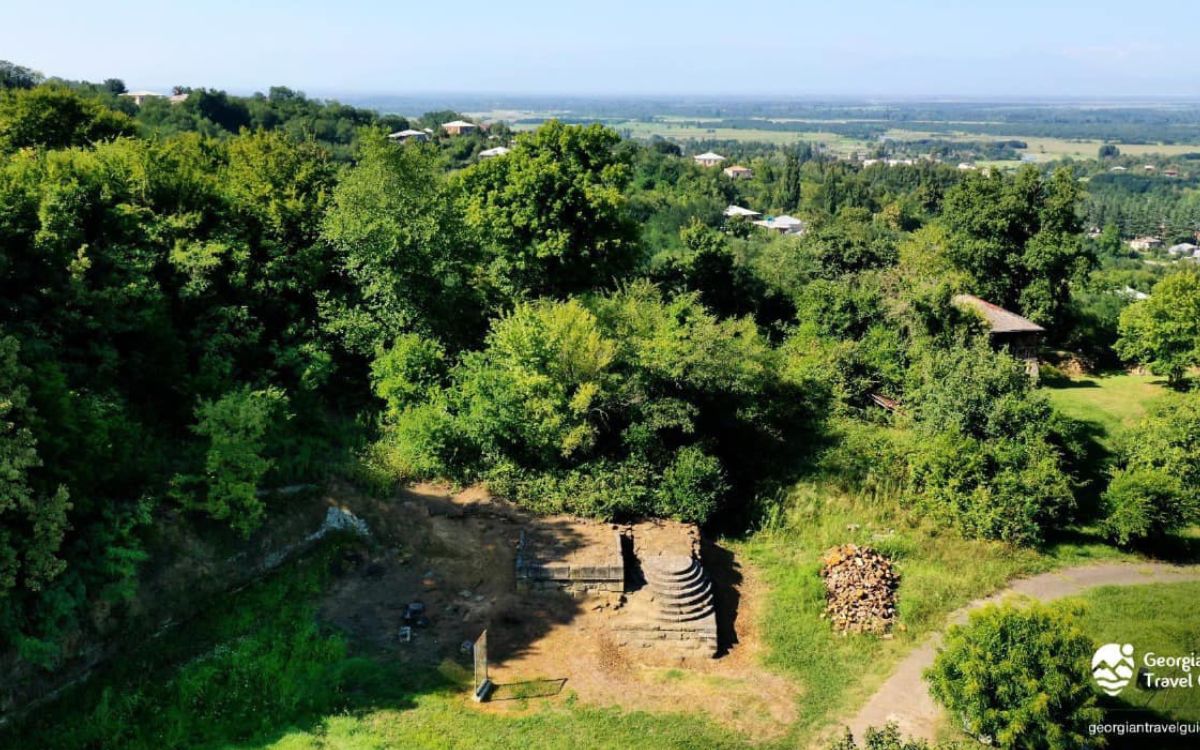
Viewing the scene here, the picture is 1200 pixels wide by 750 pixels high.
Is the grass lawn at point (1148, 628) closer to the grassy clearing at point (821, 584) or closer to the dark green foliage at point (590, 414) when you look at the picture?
the grassy clearing at point (821, 584)

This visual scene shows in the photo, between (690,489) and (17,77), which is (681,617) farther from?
(17,77)

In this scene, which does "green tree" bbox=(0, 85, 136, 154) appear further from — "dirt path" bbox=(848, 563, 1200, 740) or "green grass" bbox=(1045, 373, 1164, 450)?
"green grass" bbox=(1045, 373, 1164, 450)

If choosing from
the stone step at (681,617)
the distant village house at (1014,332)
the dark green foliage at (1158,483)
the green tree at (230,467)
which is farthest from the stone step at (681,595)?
the distant village house at (1014,332)

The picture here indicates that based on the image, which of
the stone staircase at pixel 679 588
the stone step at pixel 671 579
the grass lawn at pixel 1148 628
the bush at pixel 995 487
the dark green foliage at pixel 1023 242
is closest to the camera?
the grass lawn at pixel 1148 628

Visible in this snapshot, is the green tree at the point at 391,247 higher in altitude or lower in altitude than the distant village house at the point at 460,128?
lower

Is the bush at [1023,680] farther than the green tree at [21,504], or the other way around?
the green tree at [21,504]

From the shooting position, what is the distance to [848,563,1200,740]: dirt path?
1266 centimetres

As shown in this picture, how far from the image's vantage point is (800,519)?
1844cm

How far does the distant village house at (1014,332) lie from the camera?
25.6 m

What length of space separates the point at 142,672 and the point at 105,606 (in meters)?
1.26

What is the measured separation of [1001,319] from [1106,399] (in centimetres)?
388

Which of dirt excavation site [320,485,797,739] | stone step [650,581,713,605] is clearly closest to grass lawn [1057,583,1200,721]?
dirt excavation site [320,485,797,739]

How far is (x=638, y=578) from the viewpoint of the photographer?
15.9 meters
